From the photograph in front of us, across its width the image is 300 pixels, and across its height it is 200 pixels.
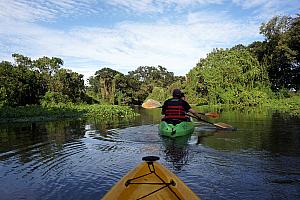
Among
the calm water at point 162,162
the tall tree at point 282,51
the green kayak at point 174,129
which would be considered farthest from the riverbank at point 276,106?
the green kayak at point 174,129

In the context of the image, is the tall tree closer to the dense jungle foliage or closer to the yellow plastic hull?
the dense jungle foliage

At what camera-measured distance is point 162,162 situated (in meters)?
7.64

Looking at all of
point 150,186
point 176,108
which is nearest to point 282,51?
point 176,108

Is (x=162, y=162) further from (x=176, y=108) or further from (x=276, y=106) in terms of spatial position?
(x=276, y=106)

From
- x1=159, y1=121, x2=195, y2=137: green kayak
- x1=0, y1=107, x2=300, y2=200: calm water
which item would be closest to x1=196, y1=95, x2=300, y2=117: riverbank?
x1=0, y1=107, x2=300, y2=200: calm water

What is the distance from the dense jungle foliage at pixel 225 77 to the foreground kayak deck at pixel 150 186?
29.3 metres

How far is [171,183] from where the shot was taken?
3.95 metres

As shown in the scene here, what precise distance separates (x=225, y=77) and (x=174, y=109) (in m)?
28.8

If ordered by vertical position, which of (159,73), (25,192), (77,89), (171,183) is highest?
(159,73)

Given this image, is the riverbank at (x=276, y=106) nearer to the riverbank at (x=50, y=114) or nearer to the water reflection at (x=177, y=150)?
the riverbank at (x=50, y=114)

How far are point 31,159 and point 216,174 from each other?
16.0 feet

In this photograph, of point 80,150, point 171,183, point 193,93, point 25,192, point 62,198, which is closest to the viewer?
point 171,183

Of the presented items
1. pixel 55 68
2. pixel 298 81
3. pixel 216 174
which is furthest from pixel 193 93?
pixel 216 174

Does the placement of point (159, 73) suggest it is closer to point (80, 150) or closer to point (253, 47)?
point (253, 47)
